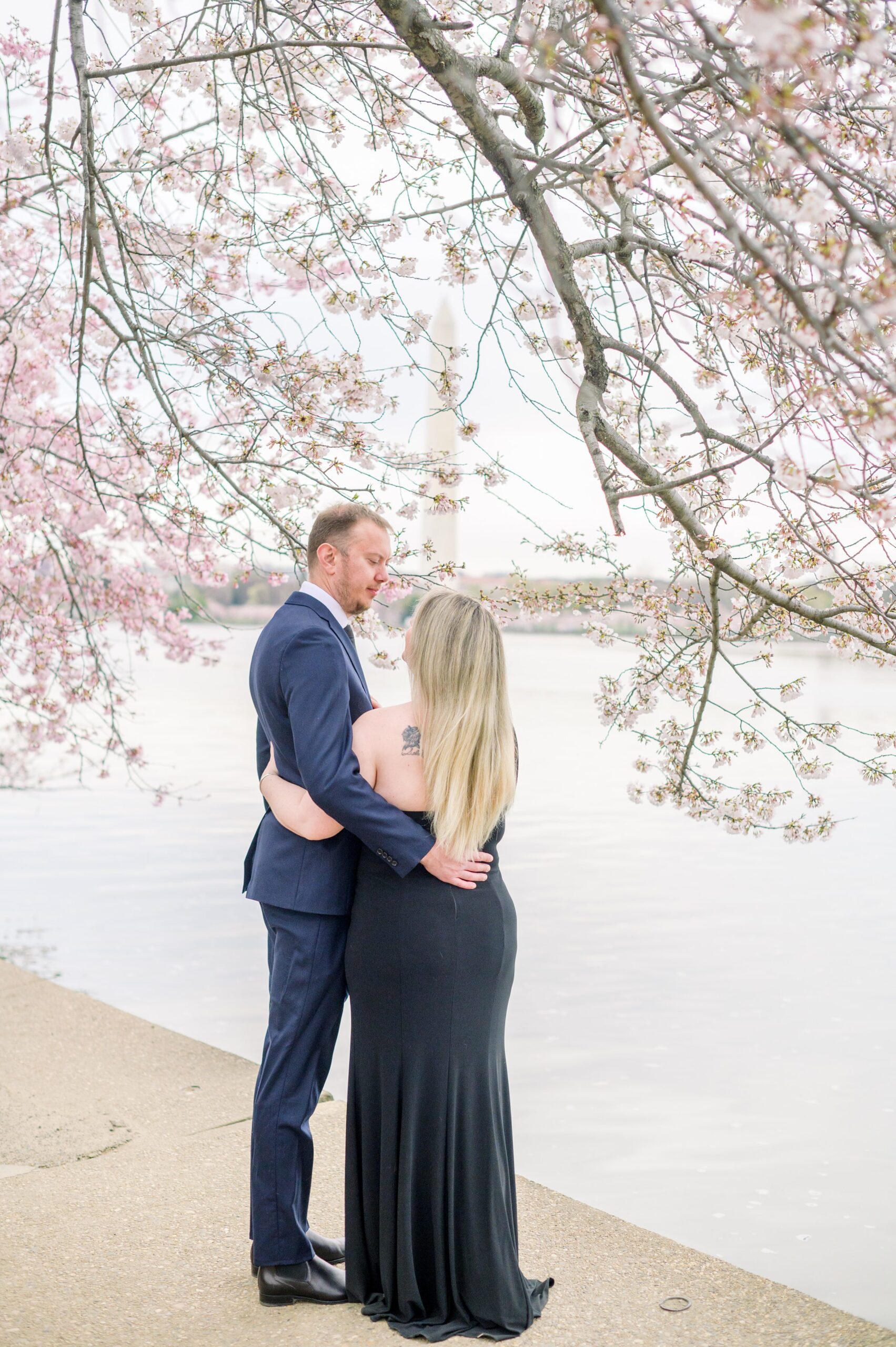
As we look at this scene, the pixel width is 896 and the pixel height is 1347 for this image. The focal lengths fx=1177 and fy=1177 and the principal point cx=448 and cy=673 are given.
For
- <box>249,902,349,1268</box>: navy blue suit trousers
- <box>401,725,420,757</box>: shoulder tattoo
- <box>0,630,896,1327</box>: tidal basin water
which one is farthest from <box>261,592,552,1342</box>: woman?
<box>0,630,896,1327</box>: tidal basin water

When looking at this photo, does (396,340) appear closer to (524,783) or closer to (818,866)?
(818,866)

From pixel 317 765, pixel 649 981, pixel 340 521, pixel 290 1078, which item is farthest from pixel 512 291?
pixel 649 981

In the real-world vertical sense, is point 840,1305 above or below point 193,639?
below

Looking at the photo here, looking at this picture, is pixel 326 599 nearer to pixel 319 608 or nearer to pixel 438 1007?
pixel 319 608

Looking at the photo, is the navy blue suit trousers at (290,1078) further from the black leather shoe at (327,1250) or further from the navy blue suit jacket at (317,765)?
the black leather shoe at (327,1250)

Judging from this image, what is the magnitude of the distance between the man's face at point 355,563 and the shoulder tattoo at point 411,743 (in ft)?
1.32

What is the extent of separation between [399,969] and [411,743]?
18.8 inches

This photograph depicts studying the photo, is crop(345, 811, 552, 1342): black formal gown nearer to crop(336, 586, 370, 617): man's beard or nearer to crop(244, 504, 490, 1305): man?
crop(244, 504, 490, 1305): man

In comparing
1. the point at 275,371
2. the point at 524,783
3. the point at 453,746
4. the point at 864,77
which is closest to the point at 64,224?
the point at 275,371

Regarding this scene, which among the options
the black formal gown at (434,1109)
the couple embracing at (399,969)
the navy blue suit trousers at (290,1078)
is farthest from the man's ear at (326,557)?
the navy blue suit trousers at (290,1078)

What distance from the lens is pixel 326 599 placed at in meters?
2.70

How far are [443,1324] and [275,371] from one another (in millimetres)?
2785

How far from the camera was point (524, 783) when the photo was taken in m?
15.5

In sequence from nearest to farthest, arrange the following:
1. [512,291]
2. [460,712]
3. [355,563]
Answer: [460,712]
[355,563]
[512,291]
